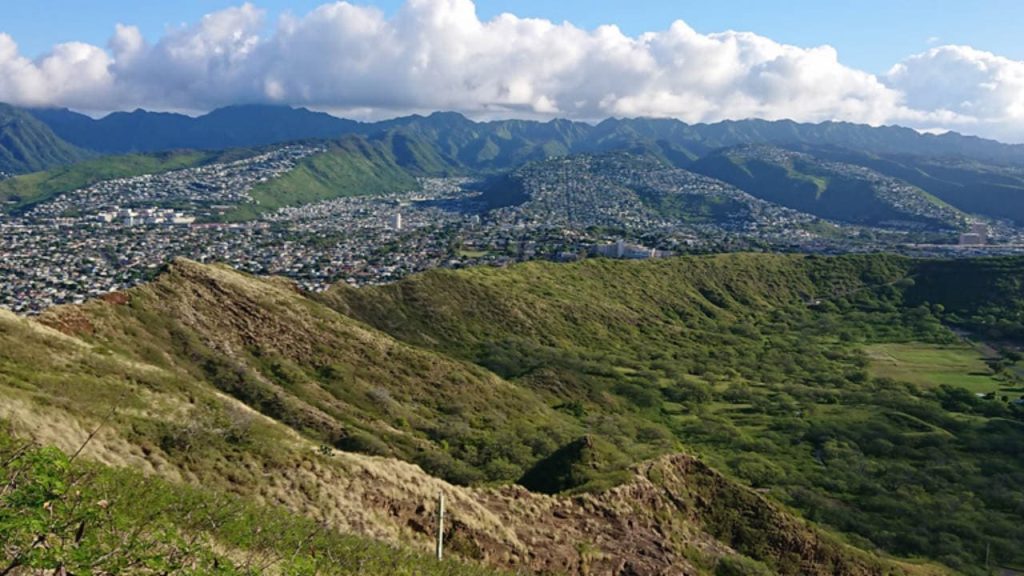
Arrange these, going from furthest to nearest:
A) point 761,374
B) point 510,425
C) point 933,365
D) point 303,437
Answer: point 933,365 → point 761,374 → point 510,425 → point 303,437

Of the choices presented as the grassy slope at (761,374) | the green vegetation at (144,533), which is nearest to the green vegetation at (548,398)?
the grassy slope at (761,374)

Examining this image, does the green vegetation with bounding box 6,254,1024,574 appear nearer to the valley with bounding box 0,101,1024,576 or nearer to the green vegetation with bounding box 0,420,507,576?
the valley with bounding box 0,101,1024,576

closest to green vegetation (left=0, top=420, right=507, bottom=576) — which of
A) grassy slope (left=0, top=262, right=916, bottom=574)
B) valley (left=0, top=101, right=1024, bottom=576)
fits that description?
valley (left=0, top=101, right=1024, bottom=576)

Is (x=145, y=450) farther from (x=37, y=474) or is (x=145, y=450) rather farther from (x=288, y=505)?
(x=37, y=474)

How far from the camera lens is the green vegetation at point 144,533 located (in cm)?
934

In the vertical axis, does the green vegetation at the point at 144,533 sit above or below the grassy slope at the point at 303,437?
above

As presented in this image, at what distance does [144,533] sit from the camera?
13.4m

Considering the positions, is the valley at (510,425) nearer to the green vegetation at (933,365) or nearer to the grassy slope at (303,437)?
the grassy slope at (303,437)

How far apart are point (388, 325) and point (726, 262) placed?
87.0 metres

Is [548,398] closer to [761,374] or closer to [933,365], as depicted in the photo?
[761,374]

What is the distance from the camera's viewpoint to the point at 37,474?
1017 centimetres

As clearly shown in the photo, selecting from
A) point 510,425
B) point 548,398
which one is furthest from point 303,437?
point 548,398

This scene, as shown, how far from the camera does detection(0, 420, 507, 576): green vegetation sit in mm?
9344

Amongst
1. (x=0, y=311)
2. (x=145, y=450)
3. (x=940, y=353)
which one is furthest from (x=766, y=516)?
(x=940, y=353)
